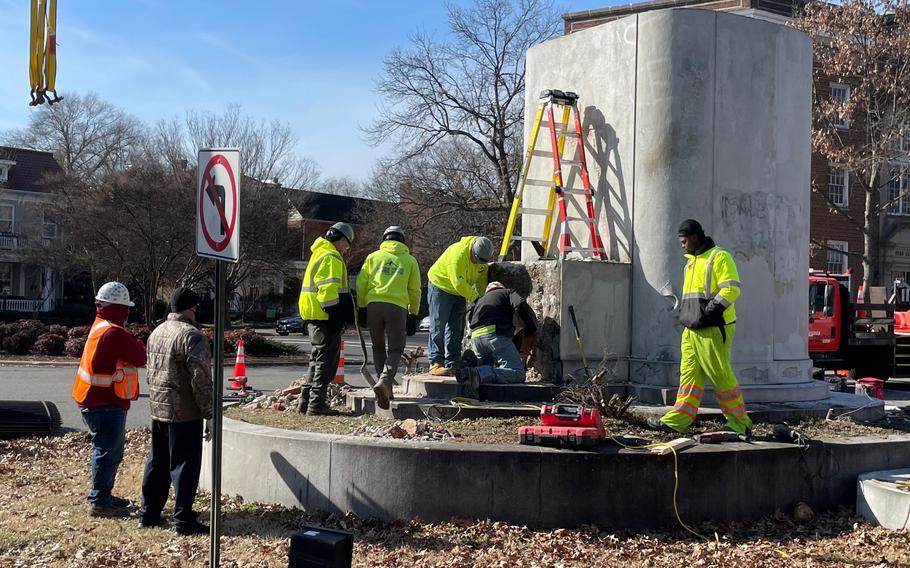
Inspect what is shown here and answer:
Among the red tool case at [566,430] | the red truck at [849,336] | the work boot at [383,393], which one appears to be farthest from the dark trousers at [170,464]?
the red truck at [849,336]

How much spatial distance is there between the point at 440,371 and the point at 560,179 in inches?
103

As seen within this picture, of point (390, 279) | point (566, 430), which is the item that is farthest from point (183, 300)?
point (566, 430)

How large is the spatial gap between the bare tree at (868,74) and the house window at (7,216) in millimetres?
41147

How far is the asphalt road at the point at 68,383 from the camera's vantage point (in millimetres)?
13492

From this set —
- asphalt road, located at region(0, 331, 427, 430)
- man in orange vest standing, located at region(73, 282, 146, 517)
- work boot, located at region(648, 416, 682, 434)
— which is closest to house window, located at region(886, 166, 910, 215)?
asphalt road, located at region(0, 331, 427, 430)

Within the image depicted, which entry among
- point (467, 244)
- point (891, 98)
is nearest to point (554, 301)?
point (467, 244)

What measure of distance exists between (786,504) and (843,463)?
73cm

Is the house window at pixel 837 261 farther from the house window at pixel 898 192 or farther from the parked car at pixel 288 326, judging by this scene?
the parked car at pixel 288 326

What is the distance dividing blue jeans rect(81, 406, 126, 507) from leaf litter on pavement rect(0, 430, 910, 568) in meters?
0.22

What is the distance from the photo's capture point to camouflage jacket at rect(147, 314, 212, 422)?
670 centimetres

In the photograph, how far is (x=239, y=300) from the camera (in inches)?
2158

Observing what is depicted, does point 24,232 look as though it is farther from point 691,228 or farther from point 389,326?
point 691,228

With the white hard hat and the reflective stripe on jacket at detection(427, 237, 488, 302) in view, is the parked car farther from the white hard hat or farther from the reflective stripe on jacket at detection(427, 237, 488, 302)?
the white hard hat

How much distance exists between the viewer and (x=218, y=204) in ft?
17.7
